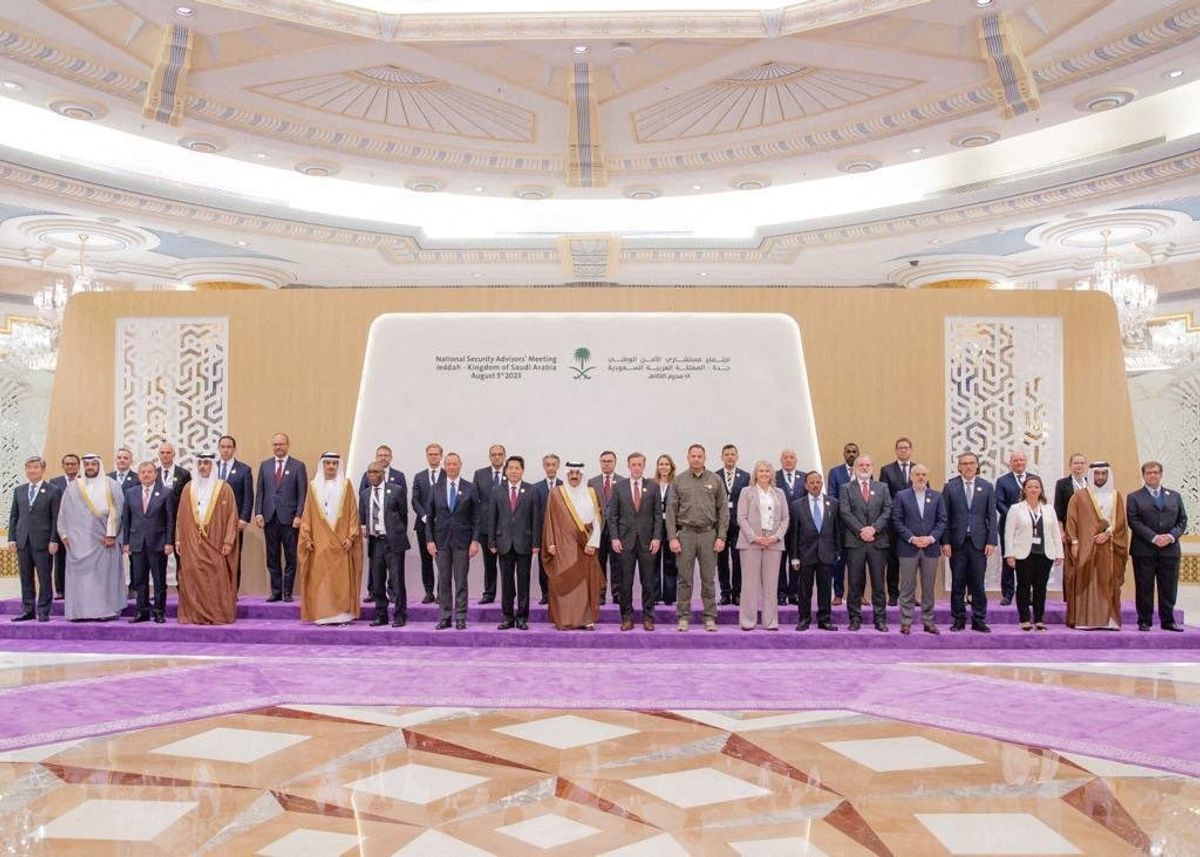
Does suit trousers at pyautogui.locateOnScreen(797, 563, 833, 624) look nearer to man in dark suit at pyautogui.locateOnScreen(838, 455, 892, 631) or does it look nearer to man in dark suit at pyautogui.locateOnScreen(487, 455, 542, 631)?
man in dark suit at pyautogui.locateOnScreen(838, 455, 892, 631)

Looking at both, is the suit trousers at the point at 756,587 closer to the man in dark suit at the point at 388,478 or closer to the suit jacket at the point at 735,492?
the suit jacket at the point at 735,492

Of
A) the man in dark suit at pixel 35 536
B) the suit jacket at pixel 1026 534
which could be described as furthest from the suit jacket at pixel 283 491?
the suit jacket at pixel 1026 534

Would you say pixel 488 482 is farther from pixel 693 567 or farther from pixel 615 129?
pixel 615 129

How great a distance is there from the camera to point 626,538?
6348 mm

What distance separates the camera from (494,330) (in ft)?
25.0

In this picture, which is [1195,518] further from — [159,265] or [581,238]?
[159,265]

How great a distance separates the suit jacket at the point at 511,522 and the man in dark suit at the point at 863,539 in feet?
6.88

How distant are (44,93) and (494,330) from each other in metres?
4.13

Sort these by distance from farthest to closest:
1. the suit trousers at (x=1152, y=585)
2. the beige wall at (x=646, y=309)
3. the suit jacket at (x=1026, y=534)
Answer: the beige wall at (x=646, y=309) < the suit trousers at (x=1152, y=585) < the suit jacket at (x=1026, y=534)

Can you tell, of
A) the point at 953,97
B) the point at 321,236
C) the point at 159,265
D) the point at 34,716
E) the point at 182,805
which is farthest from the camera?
the point at 159,265

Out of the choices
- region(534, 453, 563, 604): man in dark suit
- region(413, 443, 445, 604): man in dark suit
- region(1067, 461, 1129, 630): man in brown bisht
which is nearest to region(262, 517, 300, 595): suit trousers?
region(413, 443, 445, 604): man in dark suit

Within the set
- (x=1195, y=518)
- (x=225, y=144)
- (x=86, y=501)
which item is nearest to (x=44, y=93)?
(x=225, y=144)

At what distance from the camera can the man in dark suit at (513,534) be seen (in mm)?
6344

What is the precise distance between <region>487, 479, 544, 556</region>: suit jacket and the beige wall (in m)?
2.05
